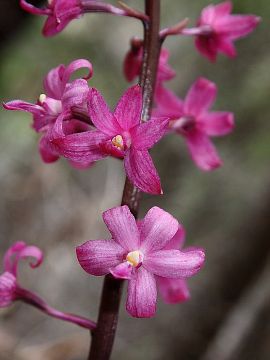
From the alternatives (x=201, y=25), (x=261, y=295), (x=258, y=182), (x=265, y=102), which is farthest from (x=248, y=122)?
(x=201, y=25)

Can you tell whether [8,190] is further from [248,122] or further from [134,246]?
[134,246]

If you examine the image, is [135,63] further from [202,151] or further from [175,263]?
[175,263]

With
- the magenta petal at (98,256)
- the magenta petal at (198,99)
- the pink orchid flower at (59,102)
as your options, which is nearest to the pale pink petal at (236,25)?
the magenta petal at (198,99)

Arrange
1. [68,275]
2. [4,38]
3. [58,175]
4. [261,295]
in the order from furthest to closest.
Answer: [4,38] → [58,175] → [68,275] → [261,295]

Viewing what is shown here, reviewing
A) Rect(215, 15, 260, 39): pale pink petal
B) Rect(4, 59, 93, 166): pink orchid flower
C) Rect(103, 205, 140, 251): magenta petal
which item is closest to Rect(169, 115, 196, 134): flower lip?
Rect(215, 15, 260, 39): pale pink petal

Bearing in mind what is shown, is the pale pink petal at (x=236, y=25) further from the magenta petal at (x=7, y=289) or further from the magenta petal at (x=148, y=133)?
the magenta petal at (x=7, y=289)

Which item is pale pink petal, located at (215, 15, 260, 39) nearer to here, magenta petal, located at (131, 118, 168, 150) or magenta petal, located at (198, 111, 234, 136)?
magenta petal, located at (198, 111, 234, 136)

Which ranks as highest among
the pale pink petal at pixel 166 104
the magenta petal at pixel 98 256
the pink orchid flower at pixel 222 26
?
the pink orchid flower at pixel 222 26
